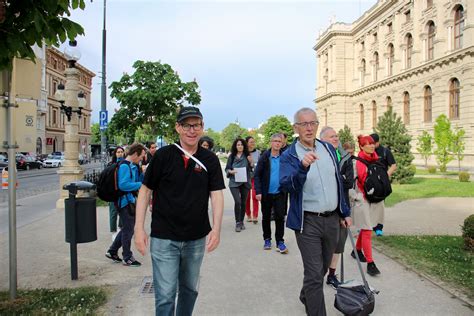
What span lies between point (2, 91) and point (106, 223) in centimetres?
555

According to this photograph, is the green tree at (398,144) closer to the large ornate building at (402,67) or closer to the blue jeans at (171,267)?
the large ornate building at (402,67)

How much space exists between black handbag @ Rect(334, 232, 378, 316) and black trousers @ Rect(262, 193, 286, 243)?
2.66 meters

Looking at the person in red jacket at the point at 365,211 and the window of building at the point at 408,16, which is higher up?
the window of building at the point at 408,16

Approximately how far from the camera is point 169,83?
16.3 m

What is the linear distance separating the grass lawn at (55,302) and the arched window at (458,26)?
138 ft

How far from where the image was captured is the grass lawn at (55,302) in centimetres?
399

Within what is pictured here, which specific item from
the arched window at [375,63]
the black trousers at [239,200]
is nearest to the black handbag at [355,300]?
the black trousers at [239,200]

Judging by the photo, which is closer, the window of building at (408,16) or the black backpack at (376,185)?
the black backpack at (376,185)

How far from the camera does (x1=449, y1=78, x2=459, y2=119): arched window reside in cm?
3740

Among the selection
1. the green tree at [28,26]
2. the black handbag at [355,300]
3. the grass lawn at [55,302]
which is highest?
the green tree at [28,26]

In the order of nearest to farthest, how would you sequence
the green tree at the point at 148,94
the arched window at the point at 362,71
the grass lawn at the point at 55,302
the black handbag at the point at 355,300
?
the black handbag at the point at 355,300, the grass lawn at the point at 55,302, the green tree at the point at 148,94, the arched window at the point at 362,71

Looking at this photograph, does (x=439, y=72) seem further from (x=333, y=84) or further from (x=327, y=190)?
(x=327, y=190)

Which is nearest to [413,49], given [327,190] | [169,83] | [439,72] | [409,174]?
[439,72]

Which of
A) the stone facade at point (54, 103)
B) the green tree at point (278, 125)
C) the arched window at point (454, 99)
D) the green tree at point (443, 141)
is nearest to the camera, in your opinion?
the green tree at point (443, 141)
